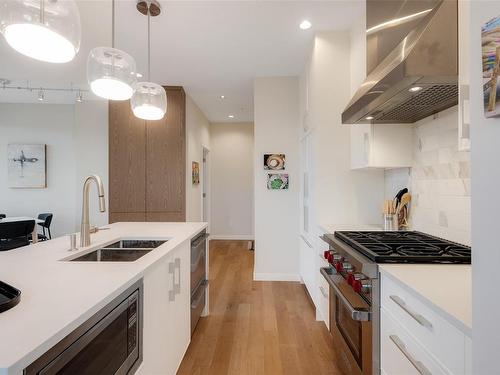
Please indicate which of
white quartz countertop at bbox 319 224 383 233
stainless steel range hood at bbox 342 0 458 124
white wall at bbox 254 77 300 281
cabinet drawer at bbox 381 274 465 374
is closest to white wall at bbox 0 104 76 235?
white wall at bbox 254 77 300 281

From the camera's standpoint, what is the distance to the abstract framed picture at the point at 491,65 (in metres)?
0.58

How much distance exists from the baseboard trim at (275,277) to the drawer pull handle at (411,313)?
105 inches

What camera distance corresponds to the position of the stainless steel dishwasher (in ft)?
7.16

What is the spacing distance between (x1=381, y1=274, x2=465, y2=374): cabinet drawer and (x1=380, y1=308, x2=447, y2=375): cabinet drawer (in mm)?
29

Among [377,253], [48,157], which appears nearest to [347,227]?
[377,253]

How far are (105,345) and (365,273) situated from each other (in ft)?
3.62

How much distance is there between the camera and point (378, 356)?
50.1 inches

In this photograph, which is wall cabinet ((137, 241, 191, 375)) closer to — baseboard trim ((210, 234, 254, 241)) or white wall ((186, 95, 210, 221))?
white wall ((186, 95, 210, 221))

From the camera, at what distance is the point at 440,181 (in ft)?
5.89

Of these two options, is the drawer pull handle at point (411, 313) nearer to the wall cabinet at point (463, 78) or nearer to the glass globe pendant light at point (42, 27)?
the wall cabinet at point (463, 78)

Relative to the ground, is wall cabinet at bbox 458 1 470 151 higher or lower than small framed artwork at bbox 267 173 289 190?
higher

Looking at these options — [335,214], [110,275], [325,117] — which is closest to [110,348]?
[110,275]

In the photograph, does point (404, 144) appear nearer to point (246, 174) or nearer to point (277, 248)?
point (277, 248)

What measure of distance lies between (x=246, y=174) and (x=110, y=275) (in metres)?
5.45
